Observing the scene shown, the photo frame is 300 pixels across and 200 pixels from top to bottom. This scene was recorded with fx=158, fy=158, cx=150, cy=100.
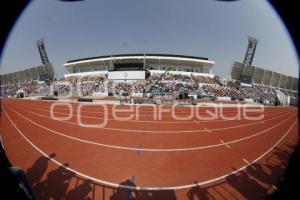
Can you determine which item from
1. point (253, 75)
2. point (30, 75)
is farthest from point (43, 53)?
point (253, 75)

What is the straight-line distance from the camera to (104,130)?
9.05 m

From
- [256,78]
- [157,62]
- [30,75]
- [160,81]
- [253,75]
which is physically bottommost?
[160,81]

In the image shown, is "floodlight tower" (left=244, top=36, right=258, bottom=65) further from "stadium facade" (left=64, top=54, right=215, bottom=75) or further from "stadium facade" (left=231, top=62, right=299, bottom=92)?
"stadium facade" (left=231, top=62, right=299, bottom=92)

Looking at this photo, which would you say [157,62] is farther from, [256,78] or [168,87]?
[256,78]

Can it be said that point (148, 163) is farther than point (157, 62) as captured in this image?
No

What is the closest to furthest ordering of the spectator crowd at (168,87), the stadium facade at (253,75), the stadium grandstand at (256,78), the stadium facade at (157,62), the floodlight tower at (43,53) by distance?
1. the stadium grandstand at (256,78)
2. the spectator crowd at (168,87)
3. the stadium facade at (253,75)
4. the stadium facade at (157,62)
5. the floodlight tower at (43,53)

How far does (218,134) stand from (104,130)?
6.39 m

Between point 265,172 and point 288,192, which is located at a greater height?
point 288,192

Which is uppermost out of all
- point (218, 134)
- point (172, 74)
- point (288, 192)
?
point (172, 74)

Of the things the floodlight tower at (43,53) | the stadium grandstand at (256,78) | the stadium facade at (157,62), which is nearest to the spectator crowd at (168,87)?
the stadium grandstand at (256,78)

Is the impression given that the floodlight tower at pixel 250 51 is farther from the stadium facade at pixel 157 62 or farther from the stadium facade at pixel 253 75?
the stadium facade at pixel 253 75

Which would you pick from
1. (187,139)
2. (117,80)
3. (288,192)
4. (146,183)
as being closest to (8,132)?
(146,183)

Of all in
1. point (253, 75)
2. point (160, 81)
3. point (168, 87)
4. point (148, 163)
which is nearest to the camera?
point (148, 163)

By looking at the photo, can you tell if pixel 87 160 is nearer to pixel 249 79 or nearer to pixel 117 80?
pixel 249 79
